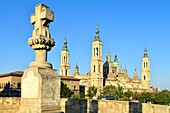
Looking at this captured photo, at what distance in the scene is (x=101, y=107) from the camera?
11430mm

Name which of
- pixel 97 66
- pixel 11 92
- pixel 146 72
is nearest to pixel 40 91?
pixel 11 92

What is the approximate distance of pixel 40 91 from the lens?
5.33 metres

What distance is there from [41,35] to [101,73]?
10226 centimetres

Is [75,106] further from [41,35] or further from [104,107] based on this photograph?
[41,35]

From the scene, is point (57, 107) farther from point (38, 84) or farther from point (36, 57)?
point (36, 57)

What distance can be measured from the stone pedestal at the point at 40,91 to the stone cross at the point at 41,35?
24cm

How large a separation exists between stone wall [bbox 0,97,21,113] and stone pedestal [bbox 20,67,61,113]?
8.59 feet

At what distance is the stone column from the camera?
537 centimetres

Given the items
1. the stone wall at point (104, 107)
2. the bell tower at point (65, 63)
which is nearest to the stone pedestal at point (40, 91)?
the stone wall at point (104, 107)

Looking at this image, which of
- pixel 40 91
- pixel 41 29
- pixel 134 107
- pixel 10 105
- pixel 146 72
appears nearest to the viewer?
pixel 40 91

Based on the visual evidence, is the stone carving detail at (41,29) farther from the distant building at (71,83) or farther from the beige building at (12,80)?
the distant building at (71,83)

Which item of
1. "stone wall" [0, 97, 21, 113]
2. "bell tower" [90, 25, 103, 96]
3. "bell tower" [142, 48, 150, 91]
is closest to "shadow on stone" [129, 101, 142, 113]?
"stone wall" [0, 97, 21, 113]

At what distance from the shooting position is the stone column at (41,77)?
5371 millimetres

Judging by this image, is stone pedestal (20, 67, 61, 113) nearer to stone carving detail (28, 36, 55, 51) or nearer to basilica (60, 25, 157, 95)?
stone carving detail (28, 36, 55, 51)
